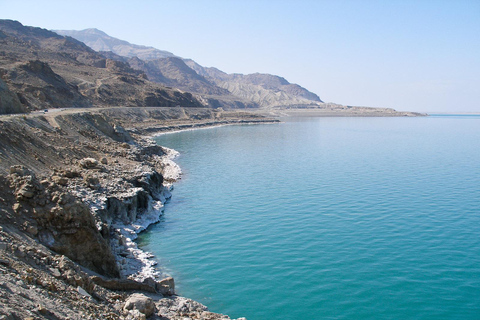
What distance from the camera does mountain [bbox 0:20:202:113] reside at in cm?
6108

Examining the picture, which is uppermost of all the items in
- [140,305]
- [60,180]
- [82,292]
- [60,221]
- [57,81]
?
[57,81]

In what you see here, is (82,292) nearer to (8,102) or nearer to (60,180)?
(60,180)

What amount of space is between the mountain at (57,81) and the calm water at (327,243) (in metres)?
26.5

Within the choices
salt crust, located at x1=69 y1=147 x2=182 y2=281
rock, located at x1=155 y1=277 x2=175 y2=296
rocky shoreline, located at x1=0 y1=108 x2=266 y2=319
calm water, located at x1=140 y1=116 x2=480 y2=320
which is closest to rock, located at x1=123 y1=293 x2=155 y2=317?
rocky shoreline, located at x1=0 y1=108 x2=266 y2=319

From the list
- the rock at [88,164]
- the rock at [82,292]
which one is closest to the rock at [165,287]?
the rock at [82,292]

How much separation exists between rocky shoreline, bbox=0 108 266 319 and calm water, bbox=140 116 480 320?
162 centimetres

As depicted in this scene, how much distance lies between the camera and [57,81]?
77438 millimetres

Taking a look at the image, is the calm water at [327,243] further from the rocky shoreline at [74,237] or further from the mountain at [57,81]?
the mountain at [57,81]

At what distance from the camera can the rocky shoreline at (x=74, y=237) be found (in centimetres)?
951

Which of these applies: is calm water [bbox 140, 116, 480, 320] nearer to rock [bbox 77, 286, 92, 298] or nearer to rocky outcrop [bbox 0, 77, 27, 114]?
rock [bbox 77, 286, 92, 298]

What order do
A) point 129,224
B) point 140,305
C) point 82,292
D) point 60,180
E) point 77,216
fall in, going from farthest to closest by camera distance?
point 129,224, point 60,180, point 77,216, point 140,305, point 82,292

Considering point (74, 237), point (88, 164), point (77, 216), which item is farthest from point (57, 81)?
point (74, 237)

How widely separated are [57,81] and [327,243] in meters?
74.2

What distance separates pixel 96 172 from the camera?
2470cm
